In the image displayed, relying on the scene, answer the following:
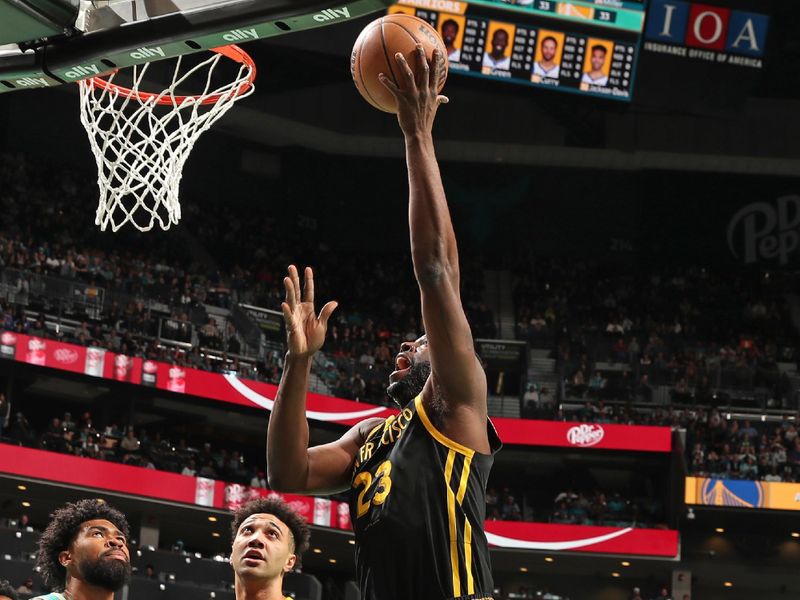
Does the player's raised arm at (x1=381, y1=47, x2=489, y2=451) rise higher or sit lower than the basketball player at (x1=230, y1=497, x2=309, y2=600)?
higher

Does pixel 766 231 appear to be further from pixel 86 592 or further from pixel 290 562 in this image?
pixel 86 592

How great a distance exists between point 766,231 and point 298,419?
28932 mm

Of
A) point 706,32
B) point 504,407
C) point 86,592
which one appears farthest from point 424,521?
point 504,407

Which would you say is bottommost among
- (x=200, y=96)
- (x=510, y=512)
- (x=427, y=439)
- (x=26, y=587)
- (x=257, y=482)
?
(x=26, y=587)

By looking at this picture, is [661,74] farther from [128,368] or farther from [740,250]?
[128,368]

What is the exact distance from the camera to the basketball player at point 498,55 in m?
21.7

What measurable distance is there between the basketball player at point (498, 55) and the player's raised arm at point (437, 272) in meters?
18.4

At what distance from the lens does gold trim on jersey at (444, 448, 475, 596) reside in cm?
348

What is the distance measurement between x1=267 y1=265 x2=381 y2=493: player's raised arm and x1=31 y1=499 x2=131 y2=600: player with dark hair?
1.13 meters

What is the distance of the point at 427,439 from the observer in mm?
3645

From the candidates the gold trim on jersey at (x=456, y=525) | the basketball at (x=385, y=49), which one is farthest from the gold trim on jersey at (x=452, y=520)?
the basketball at (x=385, y=49)

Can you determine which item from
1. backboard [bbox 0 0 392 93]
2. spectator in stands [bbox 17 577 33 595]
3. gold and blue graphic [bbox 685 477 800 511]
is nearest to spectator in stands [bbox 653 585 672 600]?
gold and blue graphic [bbox 685 477 800 511]

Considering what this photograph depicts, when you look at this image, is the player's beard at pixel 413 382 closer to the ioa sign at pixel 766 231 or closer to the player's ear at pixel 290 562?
the player's ear at pixel 290 562

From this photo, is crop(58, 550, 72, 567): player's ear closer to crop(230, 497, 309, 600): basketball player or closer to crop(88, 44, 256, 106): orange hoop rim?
crop(230, 497, 309, 600): basketball player
